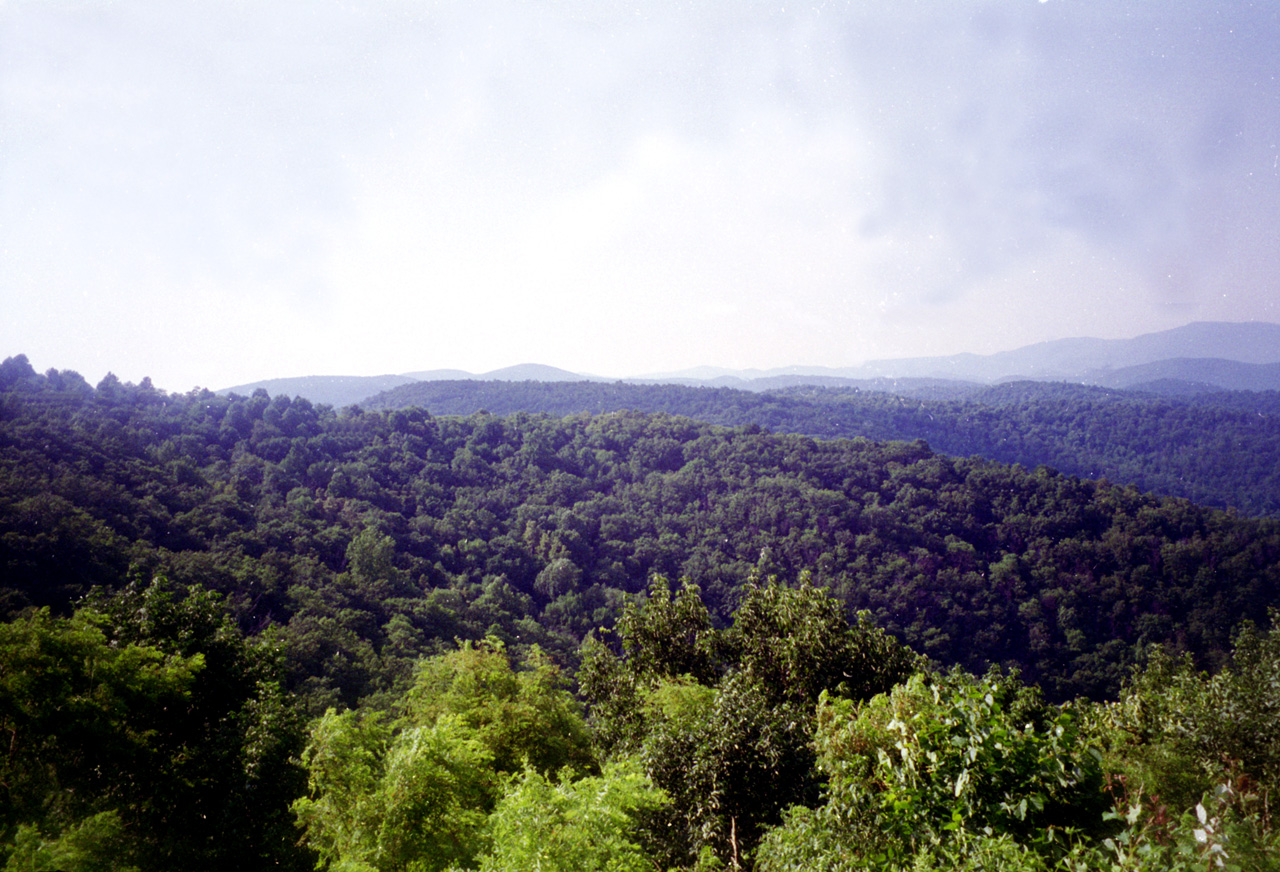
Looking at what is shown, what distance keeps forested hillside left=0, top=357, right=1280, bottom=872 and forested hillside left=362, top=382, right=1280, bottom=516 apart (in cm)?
8159

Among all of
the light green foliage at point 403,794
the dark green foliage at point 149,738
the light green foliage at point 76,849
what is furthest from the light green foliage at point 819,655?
the light green foliage at point 76,849

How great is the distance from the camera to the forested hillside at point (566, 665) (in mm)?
5508

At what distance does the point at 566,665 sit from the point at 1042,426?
197 metres

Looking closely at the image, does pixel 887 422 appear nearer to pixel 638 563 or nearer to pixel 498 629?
pixel 638 563

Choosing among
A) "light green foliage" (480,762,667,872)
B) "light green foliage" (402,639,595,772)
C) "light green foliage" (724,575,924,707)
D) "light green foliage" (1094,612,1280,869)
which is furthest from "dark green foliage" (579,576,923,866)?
"light green foliage" (1094,612,1280,869)

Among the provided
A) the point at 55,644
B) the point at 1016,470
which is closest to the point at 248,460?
→ the point at 55,644

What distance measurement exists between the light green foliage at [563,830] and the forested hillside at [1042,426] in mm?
149855

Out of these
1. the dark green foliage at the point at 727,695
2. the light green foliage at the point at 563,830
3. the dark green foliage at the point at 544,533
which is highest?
the light green foliage at the point at 563,830

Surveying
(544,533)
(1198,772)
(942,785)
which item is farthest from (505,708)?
(544,533)

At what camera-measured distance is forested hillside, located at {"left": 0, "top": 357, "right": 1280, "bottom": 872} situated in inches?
217

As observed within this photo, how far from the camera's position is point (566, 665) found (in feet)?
150

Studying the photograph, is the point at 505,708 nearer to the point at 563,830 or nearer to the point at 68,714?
the point at 68,714

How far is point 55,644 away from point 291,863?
530 centimetres

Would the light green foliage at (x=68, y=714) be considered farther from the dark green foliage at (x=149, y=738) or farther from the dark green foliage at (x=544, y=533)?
the dark green foliage at (x=544, y=533)
